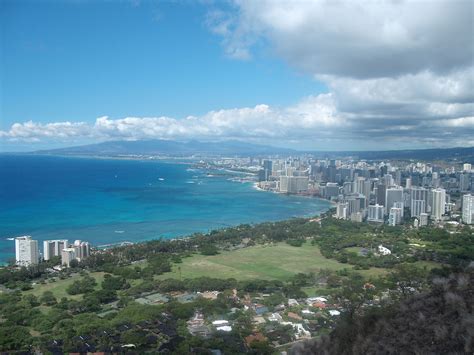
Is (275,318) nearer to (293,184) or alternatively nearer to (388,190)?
(388,190)

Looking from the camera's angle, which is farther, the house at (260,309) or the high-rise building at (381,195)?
the high-rise building at (381,195)

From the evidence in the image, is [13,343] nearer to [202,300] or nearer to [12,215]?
[202,300]

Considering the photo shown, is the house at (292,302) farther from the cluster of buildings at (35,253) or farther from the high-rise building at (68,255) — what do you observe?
the high-rise building at (68,255)

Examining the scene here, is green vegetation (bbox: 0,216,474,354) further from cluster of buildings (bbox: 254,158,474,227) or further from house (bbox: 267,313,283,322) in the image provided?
cluster of buildings (bbox: 254,158,474,227)

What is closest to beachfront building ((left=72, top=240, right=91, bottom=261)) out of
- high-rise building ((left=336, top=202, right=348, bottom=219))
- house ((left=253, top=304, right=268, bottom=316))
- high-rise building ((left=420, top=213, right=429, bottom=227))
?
house ((left=253, top=304, right=268, bottom=316))

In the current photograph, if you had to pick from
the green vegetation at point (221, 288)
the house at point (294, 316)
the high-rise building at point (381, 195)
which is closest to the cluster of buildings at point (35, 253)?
the green vegetation at point (221, 288)

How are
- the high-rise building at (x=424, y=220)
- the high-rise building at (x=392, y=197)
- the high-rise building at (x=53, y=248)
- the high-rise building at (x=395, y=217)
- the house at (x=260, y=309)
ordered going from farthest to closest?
the high-rise building at (x=392, y=197) < the high-rise building at (x=395, y=217) < the high-rise building at (x=424, y=220) < the high-rise building at (x=53, y=248) < the house at (x=260, y=309)

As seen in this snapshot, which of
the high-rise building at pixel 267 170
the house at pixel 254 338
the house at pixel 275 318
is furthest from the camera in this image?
the high-rise building at pixel 267 170
